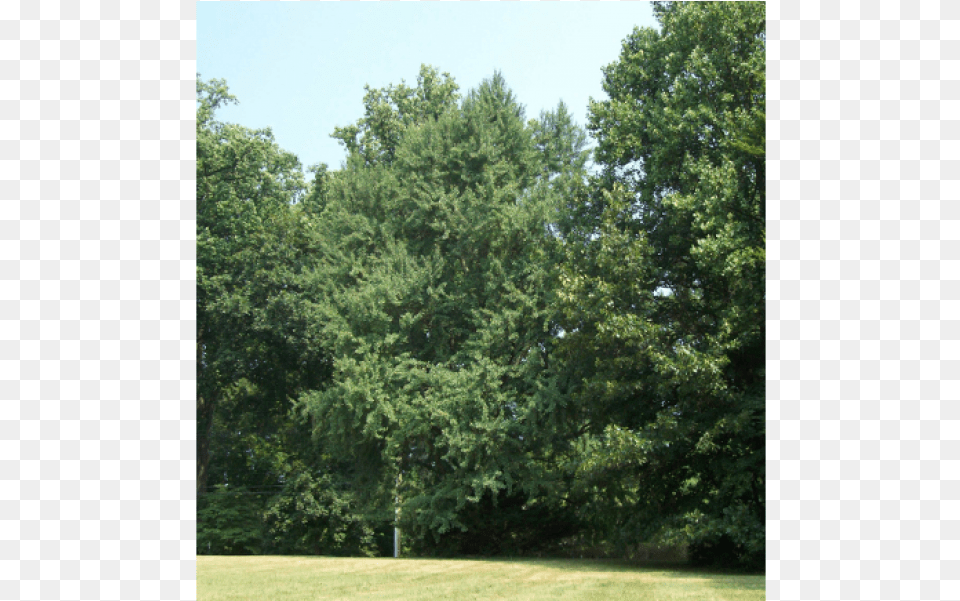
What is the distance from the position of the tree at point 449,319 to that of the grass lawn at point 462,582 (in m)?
4.39

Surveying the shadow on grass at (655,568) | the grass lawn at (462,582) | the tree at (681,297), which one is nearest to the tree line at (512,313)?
the tree at (681,297)

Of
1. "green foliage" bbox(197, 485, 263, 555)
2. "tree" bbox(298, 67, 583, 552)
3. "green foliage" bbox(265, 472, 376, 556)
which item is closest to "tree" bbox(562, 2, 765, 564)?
"tree" bbox(298, 67, 583, 552)

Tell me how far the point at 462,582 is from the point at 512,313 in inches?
408

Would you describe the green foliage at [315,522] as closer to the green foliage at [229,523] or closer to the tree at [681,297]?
the green foliage at [229,523]

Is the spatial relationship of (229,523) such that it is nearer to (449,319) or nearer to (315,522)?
(315,522)

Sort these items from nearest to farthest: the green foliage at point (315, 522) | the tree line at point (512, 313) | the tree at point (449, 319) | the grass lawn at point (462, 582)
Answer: the grass lawn at point (462, 582)
the tree line at point (512, 313)
the tree at point (449, 319)
the green foliage at point (315, 522)

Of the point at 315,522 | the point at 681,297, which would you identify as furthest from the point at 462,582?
the point at 315,522

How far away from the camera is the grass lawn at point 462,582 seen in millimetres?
11664

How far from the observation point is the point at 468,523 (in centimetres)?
2427

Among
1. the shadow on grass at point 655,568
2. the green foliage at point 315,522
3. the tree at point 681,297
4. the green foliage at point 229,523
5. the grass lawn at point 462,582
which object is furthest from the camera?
the green foliage at point 229,523

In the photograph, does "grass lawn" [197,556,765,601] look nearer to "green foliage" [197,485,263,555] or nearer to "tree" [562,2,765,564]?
"tree" [562,2,765,564]
